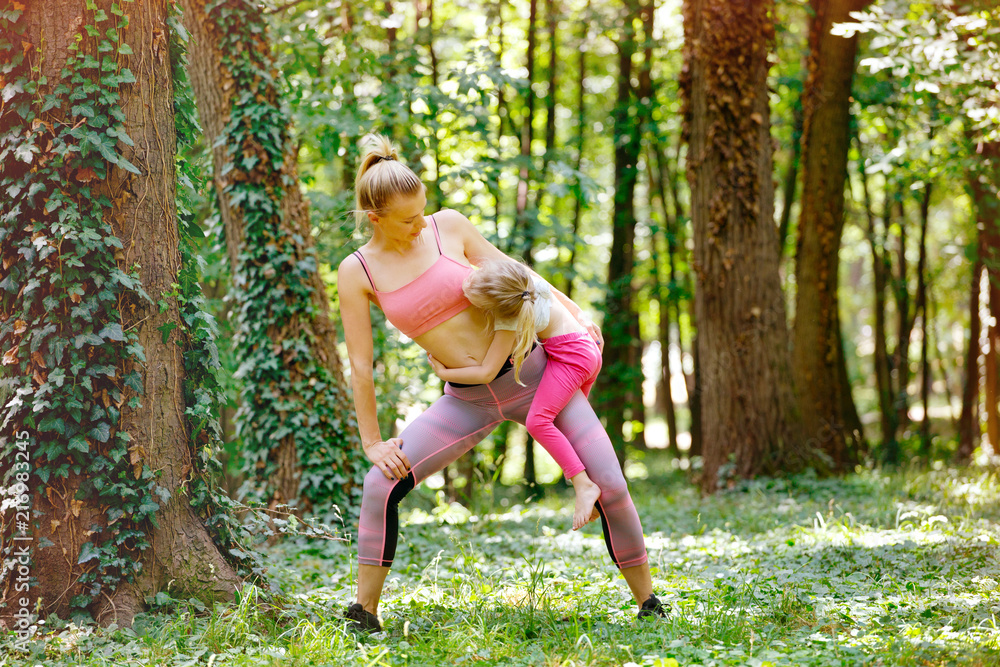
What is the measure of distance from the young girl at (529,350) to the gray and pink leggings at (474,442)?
6 cm

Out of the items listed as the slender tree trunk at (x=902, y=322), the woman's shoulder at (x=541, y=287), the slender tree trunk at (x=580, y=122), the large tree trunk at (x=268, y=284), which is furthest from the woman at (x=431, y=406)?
the slender tree trunk at (x=902, y=322)

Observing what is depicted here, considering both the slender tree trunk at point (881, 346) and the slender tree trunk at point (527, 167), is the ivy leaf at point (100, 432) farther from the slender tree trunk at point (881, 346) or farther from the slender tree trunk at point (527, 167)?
the slender tree trunk at point (881, 346)

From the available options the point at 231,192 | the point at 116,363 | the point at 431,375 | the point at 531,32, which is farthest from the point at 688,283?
the point at 116,363

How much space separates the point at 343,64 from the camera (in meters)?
8.27

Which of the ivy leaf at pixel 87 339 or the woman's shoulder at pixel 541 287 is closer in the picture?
the ivy leaf at pixel 87 339

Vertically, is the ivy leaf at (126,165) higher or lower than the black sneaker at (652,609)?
higher

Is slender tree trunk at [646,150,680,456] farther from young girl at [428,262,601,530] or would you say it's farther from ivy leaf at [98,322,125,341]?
ivy leaf at [98,322,125,341]

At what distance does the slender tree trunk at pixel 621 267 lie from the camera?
38.4 ft

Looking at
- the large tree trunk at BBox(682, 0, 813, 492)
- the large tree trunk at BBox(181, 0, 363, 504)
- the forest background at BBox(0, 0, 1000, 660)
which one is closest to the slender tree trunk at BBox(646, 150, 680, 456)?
the forest background at BBox(0, 0, 1000, 660)

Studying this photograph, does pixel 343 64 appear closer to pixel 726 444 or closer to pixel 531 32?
pixel 531 32

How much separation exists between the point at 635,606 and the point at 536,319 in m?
1.46

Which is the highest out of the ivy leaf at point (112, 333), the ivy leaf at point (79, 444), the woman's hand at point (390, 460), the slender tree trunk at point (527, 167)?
the slender tree trunk at point (527, 167)

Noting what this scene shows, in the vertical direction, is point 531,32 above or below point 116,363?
above

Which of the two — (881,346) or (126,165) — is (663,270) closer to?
(881,346)
